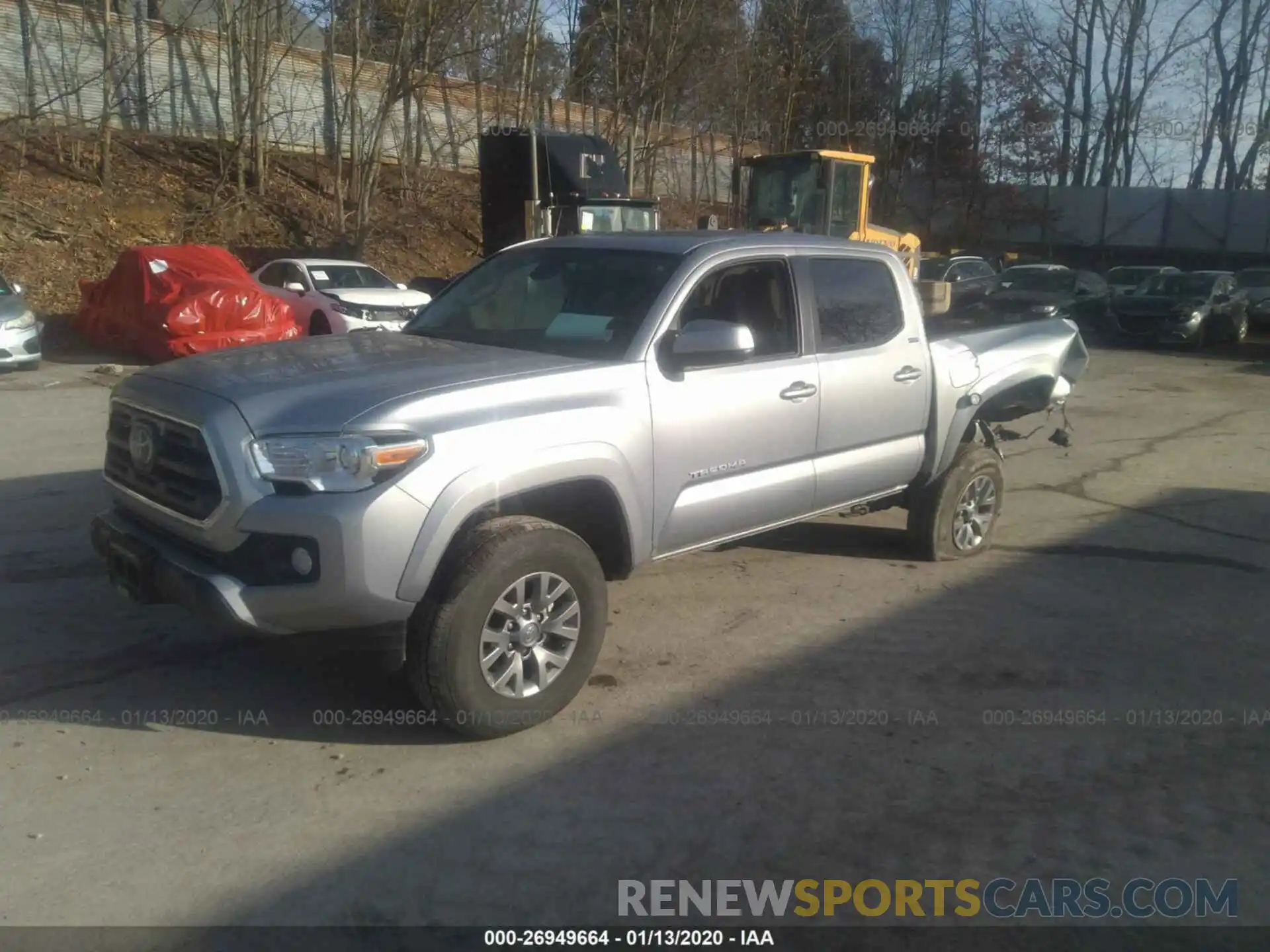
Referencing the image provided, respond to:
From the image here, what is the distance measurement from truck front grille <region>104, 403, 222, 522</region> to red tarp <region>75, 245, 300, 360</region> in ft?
34.3

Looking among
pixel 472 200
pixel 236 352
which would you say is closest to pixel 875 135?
pixel 472 200

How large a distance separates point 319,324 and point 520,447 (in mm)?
12349

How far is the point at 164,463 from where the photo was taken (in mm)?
4277

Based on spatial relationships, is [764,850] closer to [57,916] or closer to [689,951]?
[689,951]

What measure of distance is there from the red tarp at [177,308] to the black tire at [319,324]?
0.20m

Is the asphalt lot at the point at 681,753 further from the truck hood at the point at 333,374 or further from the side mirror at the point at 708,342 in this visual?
the side mirror at the point at 708,342

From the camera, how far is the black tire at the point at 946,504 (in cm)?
671

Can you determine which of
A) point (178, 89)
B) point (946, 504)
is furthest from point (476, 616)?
point (178, 89)

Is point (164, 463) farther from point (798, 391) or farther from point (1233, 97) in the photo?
point (1233, 97)

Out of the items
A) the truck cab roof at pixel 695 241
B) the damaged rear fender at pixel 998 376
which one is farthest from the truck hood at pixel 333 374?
the damaged rear fender at pixel 998 376

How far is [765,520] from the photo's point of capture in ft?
18.0

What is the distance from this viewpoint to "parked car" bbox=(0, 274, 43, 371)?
13.6m

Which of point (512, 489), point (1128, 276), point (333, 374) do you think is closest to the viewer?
point (512, 489)

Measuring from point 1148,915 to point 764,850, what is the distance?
3.92 ft
